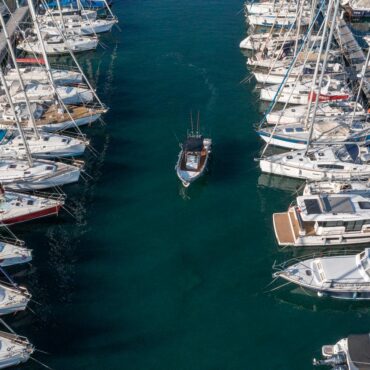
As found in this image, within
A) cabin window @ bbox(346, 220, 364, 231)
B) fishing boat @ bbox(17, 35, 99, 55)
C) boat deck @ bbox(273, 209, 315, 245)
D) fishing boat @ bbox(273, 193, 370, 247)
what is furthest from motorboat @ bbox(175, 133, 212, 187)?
fishing boat @ bbox(17, 35, 99, 55)

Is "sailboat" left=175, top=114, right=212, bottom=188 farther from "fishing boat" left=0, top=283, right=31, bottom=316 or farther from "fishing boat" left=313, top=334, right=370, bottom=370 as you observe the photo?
"fishing boat" left=313, top=334, right=370, bottom=370

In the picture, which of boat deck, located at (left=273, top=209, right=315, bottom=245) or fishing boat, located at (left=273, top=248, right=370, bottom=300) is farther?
boat deck, located at (left=273, top=209, right=315, bottom=245)

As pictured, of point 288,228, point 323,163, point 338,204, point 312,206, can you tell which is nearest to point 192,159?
point 288,228

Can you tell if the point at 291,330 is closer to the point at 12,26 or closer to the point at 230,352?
the point at 230,352

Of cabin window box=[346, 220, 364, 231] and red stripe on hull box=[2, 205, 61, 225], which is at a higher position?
red stripe on hull box=[2, 205, 61, 225]

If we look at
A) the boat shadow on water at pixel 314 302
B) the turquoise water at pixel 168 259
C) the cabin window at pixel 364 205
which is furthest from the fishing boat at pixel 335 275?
the cabin window at pixel 364 205

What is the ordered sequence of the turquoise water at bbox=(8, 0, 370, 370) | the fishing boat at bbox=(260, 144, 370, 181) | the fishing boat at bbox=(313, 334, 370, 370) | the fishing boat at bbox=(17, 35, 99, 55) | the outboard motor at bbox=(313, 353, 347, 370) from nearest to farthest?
1. the fishing boat at bbox=(313, 334, 370, 370)
2. the outboard motor at bbox=(313, 353, 347, 370)
3. the turquoise water at bbox=(8, 0, 370, 370)
4. the fishing boat at bbox=(260, 144, 370, 181)
5. the fishing boat at bbox=(17, 35, 99, 55)

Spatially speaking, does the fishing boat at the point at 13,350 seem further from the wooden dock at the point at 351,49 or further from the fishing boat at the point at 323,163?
the wooden dock at the point at 351,49
